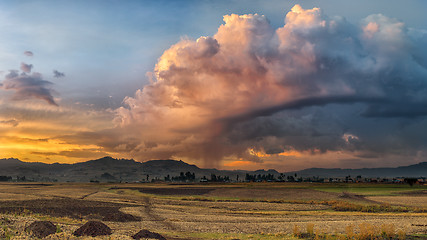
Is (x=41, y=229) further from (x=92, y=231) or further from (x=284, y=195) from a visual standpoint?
(x=284, y=195)

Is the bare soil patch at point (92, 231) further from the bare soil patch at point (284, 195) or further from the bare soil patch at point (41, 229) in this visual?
the bare soil patch at point (284, 195)

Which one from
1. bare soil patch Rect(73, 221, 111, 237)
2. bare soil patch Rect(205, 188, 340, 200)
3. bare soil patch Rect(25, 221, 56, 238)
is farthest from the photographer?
bare soil patch Rect(205, 188, 340, 200)

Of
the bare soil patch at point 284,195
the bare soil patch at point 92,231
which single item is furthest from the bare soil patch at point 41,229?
the bare soil patch at point 284,195

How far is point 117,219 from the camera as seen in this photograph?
50.8 metres

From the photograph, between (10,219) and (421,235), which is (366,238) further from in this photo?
(10,219)

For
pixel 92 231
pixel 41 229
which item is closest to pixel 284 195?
pixel 92 231

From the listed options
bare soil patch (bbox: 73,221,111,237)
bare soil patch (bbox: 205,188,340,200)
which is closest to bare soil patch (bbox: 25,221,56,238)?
bare soil patch (bbox: 73,221,111,237)

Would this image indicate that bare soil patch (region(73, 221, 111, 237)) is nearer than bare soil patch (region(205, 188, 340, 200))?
Yes

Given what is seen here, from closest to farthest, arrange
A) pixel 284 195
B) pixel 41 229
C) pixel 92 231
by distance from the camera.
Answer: pixel 41 229
pixel 92 231
pixel 284 195

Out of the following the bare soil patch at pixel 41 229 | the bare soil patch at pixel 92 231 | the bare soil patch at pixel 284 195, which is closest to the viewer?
the bare soil patch at pixel 41 229

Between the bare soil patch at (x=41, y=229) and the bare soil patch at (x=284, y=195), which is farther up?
the bare soil patch at (x=41, y=229)

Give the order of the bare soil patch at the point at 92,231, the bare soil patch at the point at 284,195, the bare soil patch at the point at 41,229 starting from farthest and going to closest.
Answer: the bare soil patch at the point at 284,195 < the bare soil patch at the point at 92,231 < the bare soil patch at the point at 41,229

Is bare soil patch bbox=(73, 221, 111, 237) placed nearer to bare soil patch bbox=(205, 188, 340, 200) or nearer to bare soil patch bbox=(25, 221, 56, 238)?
bare soil patch bbox=(25, 221, 56, 238)

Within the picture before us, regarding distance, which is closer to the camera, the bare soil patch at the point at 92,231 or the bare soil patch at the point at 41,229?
the bare soil patch at the point at 41,229
